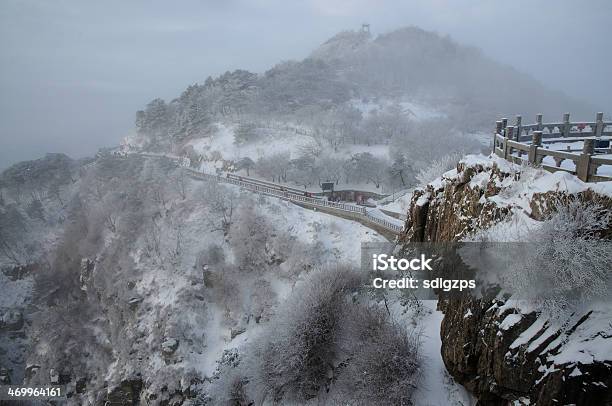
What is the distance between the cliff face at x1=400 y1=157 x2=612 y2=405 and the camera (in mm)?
7586

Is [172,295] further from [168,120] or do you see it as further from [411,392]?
[168,120]

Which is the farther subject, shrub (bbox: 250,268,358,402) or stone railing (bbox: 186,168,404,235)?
stone railing (bbox: 186,168,404,235)

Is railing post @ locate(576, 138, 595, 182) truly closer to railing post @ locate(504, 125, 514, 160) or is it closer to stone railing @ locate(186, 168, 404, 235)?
railing post @ locate(504, 125, 514, 160)

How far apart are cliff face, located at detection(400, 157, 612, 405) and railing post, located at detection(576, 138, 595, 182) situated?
18.2 inches

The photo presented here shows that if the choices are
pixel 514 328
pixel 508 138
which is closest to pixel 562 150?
pixel 508 138

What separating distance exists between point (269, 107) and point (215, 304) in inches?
1803

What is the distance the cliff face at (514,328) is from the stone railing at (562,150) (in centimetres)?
55

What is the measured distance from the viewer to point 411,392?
1220 cm

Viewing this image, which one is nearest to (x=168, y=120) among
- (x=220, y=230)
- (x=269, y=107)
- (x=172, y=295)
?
(x=269, y=107)

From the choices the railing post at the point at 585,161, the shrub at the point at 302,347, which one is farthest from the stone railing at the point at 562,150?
the shrub at the point at 302,347

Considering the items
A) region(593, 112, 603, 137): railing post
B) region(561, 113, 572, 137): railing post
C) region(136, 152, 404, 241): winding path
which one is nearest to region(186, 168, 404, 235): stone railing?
region(136, 152, 404, 241): winding path

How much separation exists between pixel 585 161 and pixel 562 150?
260cm

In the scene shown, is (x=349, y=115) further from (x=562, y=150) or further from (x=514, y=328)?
(x=514, y=328)

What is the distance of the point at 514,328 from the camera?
898 cm
